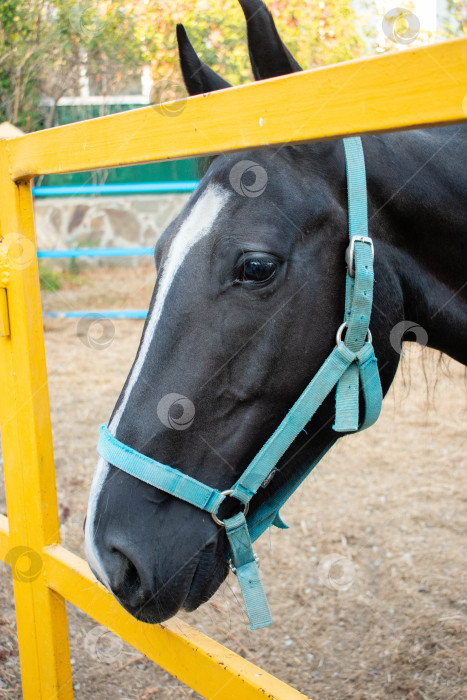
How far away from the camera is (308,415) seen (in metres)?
1.33

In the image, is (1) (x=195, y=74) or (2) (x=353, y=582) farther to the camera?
(2) (x=353, y=582)

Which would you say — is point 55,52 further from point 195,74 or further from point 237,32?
point 195,74

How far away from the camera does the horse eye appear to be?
126 cm

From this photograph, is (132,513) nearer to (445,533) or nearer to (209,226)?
(209,226)

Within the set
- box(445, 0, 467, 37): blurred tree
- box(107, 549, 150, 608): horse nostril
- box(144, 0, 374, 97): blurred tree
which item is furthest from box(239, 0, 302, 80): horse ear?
box(144, 0, 374, 97): blurred tree

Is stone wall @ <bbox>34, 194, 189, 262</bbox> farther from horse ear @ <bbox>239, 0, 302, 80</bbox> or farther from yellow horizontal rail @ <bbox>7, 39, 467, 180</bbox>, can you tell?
yellow horizontal rail @ <bbox>7, 39, 467, 180</bbox>

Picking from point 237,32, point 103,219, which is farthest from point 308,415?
point 103,219

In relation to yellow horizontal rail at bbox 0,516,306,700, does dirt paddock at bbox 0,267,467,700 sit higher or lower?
lower

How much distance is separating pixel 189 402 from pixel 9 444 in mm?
727

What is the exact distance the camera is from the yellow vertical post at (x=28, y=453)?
1.60m

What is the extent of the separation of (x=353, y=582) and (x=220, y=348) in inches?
77.4

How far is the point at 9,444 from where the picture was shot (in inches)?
67.5

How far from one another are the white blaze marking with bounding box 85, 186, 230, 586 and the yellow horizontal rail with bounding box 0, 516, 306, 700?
339mm

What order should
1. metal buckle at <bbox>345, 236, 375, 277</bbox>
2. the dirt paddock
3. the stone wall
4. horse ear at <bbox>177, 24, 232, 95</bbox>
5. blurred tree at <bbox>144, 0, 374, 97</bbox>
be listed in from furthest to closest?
the stone wall < blurred tree at <bbox>144, 0, 374, 97</bbox> < the dirt paddock < horse ear at <bbox>177, 24, 232, 95</bbox> < metal buckle at <bbox>345, 236, 375, 277</bbox>
